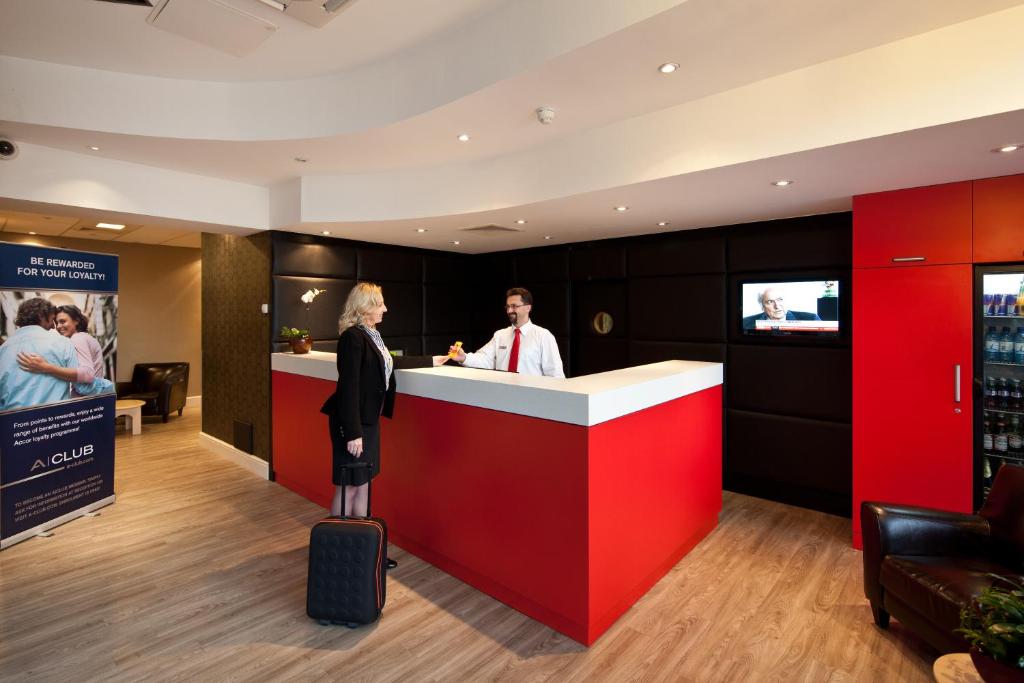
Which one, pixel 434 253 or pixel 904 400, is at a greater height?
pixel 434 253

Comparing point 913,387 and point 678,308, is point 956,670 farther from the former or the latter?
point 678,308

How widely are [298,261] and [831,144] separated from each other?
4614mm

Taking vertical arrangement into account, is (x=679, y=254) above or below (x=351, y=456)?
above

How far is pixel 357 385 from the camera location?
2.78 meters

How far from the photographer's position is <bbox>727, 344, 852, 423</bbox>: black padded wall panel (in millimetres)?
4074

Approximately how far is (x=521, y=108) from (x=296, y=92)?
169cm

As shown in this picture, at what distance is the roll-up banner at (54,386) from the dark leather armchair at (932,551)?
542cm

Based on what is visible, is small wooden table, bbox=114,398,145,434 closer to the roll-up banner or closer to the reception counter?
the roll-up banner

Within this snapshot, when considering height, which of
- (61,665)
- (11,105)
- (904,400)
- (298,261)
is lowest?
(61,665)

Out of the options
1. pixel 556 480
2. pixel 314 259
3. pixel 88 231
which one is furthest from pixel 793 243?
pixel 88 231

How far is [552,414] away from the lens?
2453 mm

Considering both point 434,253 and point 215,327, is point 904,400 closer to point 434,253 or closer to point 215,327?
point 434,253

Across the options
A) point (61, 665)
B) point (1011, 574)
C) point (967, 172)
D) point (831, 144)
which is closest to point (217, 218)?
point (61, 665)

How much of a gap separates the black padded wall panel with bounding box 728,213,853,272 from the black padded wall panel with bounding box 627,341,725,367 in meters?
0.78
